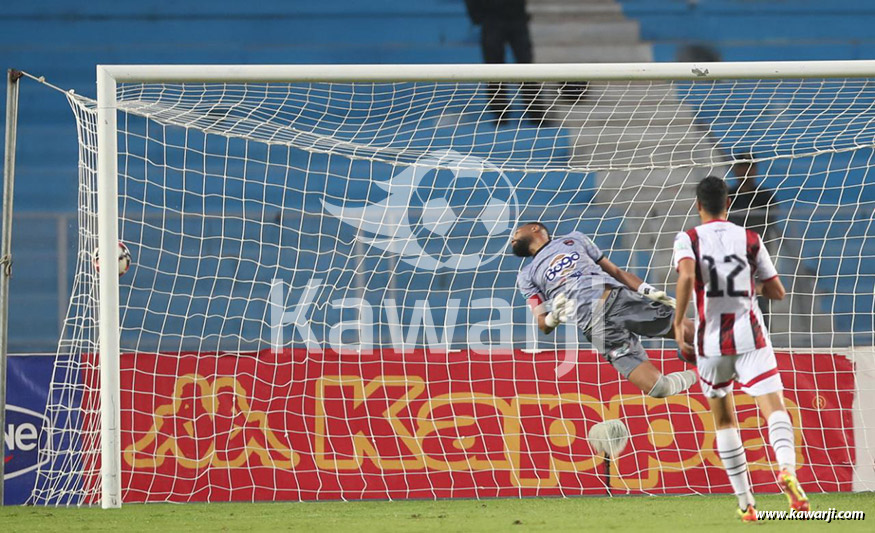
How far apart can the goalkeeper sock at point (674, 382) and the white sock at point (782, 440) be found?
1760 mm

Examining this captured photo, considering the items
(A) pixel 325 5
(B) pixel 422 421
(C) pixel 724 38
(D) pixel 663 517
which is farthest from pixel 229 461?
(C) pixel 724 38

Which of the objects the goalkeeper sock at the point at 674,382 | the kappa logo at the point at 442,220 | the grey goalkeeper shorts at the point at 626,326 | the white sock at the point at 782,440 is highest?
the kappa logo at the point at 442,220

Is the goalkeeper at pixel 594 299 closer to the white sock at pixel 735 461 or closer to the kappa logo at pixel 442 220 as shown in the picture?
the kappa logo at pixel 442 220

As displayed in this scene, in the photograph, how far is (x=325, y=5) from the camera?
30.7ft

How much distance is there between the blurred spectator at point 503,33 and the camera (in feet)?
29.8

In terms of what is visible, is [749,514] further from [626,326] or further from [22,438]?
[22,438]

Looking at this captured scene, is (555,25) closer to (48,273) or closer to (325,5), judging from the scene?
(325,5)

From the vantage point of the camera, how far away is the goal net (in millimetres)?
6449

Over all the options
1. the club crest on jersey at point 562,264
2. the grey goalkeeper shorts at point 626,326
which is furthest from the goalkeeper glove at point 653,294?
the club crest on jersey at point 562,264

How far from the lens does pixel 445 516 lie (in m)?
4.89

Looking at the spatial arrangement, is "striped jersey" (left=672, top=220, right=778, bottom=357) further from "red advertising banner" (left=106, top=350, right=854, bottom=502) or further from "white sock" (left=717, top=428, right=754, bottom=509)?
"red advertising banner" (left=106, top=350, right=854, bottom=502)

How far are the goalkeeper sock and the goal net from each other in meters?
0.70

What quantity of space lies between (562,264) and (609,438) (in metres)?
1.09

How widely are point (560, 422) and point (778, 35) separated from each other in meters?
4.54
